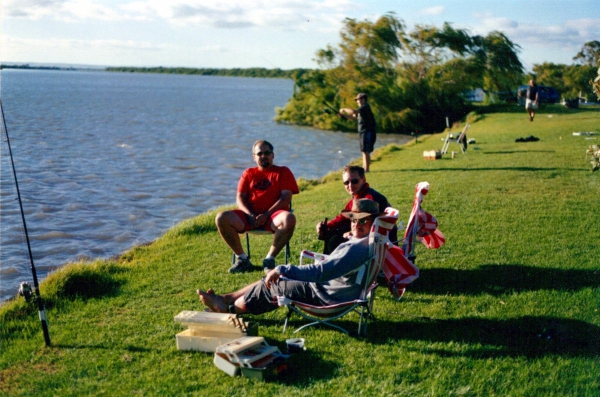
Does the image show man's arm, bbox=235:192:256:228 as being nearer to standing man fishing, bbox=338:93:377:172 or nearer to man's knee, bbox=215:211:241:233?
man's knee, bbox=215:211:241:233

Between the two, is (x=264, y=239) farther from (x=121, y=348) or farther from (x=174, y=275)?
(x=121, y=348)

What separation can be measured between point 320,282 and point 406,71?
3577 cm

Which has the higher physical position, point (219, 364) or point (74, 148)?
point (219, 364)

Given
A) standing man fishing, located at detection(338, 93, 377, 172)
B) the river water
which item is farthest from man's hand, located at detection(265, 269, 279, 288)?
standing man fishing, located at detection(338, 93, 377, 172)

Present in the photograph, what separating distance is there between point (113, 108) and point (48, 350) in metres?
48.9

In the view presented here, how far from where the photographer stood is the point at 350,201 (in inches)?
236

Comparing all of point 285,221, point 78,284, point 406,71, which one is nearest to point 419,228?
point 285,221

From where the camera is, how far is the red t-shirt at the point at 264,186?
6.88 meters

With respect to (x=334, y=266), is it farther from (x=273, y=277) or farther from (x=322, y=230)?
(x=322, y=230)

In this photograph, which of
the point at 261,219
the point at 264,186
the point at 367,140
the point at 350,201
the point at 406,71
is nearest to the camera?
the point at 350,201

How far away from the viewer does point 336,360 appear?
4.44 m

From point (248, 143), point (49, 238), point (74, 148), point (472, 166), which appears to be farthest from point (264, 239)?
point (248, 143)

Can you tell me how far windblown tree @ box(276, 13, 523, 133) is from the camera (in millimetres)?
37562

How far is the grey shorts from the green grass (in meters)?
0.20
